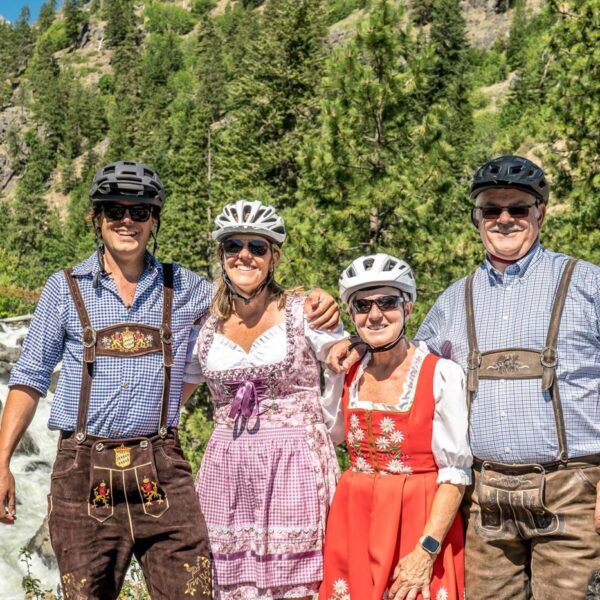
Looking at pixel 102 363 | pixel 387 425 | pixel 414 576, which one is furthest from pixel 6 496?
pixel 414 576

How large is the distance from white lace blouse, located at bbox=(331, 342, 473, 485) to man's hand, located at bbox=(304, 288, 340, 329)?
52 cm

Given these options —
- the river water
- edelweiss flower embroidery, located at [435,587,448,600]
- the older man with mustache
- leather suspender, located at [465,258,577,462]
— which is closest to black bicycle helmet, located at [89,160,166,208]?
the older man with mustache

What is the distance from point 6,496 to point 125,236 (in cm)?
143

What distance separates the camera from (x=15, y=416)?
3.96m

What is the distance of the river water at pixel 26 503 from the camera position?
11500 mm

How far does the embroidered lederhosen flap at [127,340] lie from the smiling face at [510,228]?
5.83 ft

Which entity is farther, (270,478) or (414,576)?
(270,478)

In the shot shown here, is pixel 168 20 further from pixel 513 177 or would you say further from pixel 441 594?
pixel 441 594

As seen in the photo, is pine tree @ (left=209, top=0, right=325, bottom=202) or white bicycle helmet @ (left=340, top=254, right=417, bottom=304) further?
pine tree @ (left=209, top=0, right=325, bottom=202)

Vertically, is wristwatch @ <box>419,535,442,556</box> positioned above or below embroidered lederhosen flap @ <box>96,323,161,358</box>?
below

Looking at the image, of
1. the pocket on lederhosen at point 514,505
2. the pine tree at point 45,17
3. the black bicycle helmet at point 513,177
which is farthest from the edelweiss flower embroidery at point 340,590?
the pine tree at point 45,17

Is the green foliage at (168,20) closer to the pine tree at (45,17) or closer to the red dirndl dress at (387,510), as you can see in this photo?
the pine tree at (45,17)

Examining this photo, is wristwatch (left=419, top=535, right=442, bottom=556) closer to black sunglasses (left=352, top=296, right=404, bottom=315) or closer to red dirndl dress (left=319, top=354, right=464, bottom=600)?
red dirndl dress (left=319, top=354, right=464, bottom=600)

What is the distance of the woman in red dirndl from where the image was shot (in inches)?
139
